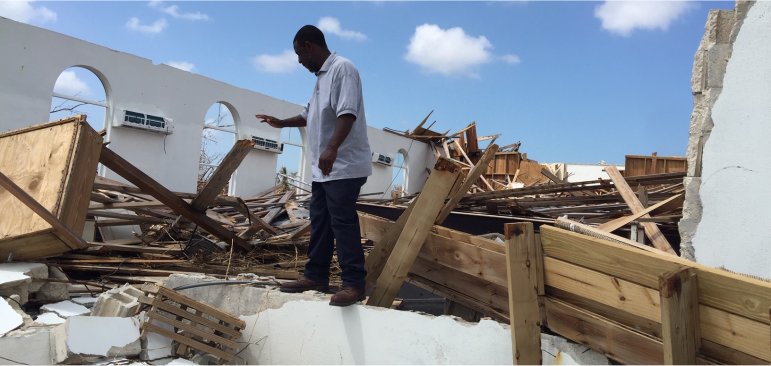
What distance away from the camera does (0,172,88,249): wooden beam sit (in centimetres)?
361

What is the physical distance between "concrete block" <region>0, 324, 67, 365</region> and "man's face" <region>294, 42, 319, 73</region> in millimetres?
2244

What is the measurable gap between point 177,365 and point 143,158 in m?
7.91

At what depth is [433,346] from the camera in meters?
2.80

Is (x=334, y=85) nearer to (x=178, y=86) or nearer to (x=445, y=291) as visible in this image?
(x=445, y=291)

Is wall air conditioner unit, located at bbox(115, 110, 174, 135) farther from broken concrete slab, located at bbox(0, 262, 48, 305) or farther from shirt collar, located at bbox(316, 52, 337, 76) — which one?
shirt collar, located at bbox(316, 52, 337, 76)

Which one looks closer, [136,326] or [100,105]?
[136,326]

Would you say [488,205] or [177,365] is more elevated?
[488,205]

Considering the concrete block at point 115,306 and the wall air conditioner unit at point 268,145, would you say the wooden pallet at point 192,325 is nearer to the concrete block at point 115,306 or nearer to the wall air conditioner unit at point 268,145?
the concrete block at point 115,306

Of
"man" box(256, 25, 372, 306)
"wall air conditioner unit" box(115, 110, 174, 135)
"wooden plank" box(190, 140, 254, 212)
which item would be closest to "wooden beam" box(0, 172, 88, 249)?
"wooden plank" box(190, 140, 254, 212)

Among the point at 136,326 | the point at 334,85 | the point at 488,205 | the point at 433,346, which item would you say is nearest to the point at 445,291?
the point at 433,346

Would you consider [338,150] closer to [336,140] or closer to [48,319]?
[336,140]

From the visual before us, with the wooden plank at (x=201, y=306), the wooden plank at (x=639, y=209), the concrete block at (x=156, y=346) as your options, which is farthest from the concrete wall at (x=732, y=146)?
the concrete block at (x=156, y=346)

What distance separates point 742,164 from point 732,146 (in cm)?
12

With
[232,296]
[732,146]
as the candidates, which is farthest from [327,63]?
[732,146]
